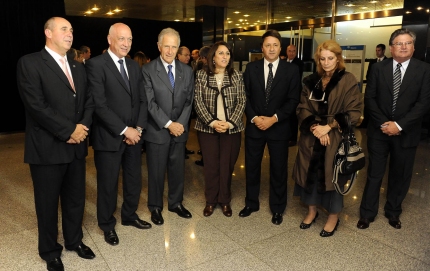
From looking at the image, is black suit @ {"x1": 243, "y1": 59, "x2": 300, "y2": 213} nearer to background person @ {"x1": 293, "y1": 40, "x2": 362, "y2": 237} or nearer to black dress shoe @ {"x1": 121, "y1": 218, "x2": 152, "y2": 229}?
background person @ {"x1": 293, "y1": 40, "x2": 362, "y2": 237}

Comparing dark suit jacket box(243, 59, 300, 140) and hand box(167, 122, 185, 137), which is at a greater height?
dark suit jacket box(243, 59, 300, 140)

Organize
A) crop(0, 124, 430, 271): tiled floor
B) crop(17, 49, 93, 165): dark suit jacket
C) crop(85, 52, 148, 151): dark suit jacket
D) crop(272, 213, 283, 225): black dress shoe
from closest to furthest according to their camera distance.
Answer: crop(17, 49, 93, 165): dark suit jacket
crop(0, 124, 430, 271): tiled floor
crop(85, 52, 148, 151): dark suit jacket
crop(272, 213, 283, 225): black dress shoe

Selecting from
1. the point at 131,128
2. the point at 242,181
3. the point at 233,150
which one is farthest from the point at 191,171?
the point at 131,128

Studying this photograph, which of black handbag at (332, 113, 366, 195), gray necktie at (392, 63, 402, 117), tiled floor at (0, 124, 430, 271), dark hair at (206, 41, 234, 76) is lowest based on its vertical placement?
tiled floor at (0, 124, 430, 271)

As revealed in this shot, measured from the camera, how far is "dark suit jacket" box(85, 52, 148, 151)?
297cm

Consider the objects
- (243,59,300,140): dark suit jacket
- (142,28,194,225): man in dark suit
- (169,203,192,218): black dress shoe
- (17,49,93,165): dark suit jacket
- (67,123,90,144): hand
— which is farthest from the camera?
(169,203,192,218): black dress shoe

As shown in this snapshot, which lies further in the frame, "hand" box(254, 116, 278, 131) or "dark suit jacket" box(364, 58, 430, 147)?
"hand" box(254, 116, 278, 131)

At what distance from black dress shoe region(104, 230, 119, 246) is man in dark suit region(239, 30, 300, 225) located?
4.73 ft

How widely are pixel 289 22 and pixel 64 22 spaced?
8.83 metres

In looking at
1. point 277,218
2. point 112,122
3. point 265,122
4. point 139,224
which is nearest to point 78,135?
point 112,122

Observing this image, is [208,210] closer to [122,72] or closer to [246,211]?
[246,211]

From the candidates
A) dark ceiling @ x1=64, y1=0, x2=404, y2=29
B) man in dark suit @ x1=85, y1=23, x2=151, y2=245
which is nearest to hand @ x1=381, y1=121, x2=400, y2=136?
man in dark suit @ x1=85, y1=23, x2=151, y2=245

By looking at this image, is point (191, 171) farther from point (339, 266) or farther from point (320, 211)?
point (339, 266)

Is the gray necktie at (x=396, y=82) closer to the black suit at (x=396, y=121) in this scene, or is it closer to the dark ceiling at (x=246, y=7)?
the black suit at (x=396, y=121)
